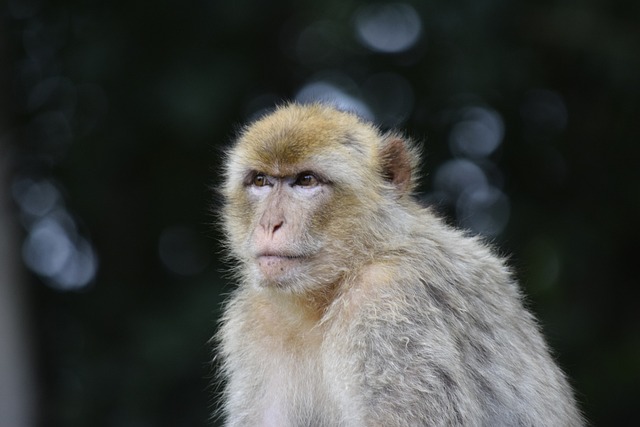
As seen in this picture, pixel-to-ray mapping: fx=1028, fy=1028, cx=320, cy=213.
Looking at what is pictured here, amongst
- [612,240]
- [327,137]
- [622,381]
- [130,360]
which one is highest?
[327,137]

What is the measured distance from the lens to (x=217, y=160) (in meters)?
11.0

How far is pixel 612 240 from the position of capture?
11.7 metres

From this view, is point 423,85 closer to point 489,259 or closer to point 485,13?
point 485,13

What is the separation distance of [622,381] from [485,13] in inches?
165

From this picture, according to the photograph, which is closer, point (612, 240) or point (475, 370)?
point (475, 370)

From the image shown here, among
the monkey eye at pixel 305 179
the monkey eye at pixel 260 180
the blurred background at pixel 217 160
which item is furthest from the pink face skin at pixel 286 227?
the blurred background at pixel 217 160

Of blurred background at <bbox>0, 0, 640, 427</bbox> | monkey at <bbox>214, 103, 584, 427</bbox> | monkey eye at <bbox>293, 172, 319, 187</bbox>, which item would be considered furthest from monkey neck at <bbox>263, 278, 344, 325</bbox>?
blurred background at <bbox>0, 0, 640, 427</bbox>

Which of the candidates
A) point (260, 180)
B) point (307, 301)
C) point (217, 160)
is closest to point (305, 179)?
point (260, 180)

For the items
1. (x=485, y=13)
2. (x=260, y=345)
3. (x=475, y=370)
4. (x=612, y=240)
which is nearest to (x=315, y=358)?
(x=260, y=345)

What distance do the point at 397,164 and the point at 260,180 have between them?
0.82 meters

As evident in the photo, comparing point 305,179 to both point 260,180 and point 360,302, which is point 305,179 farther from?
point 360,302

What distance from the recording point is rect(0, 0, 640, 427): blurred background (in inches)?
433

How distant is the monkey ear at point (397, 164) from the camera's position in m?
6.09

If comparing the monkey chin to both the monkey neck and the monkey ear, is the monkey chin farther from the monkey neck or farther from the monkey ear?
the monkey ear
